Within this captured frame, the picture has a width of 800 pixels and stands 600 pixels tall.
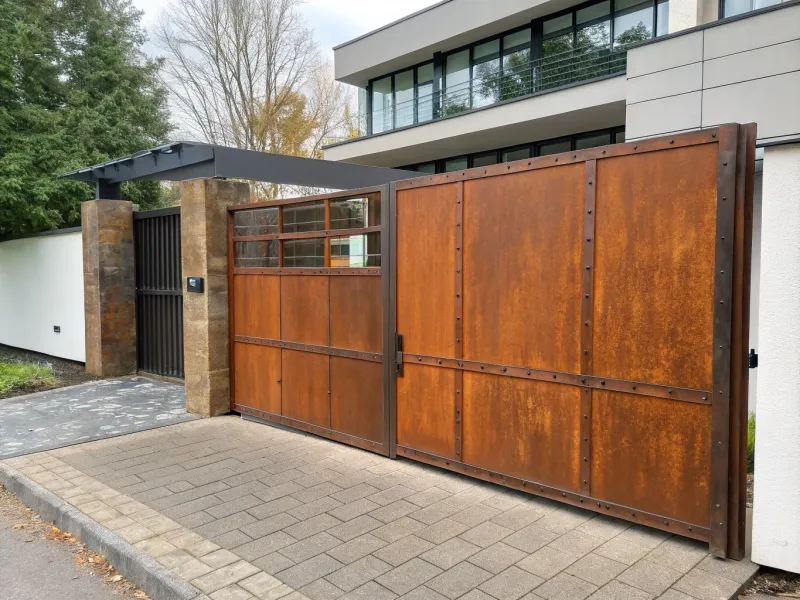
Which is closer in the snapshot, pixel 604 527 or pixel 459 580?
pixel 459 580

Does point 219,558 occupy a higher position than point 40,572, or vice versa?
point 219,558

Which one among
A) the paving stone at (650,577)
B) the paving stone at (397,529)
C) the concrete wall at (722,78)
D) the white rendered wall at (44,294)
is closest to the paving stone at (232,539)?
the paving stone at (397,529)

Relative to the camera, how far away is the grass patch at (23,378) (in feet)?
28.9

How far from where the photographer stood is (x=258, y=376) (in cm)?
702

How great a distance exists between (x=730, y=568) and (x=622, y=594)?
30.0 inches

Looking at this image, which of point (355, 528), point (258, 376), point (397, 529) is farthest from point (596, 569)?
point (258, 376)

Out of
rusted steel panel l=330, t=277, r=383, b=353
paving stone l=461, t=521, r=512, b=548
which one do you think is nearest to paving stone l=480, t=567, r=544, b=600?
paving stone l=461, t=521, r=512, b=548

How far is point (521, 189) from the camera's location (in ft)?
14.6

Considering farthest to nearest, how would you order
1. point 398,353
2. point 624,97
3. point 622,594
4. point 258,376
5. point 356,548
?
1. point 624,97
2. point 258,376
3. point 398,353
4. point 356,548
5. point 622,594

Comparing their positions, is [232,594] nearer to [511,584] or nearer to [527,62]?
[511,584]

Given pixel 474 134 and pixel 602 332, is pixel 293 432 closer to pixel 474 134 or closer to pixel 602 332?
pixel 602 332

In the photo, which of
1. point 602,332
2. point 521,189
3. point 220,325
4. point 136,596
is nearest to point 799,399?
point 602,332

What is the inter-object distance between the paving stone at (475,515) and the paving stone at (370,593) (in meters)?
0.98

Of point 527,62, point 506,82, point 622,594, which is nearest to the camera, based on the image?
point 622,594
